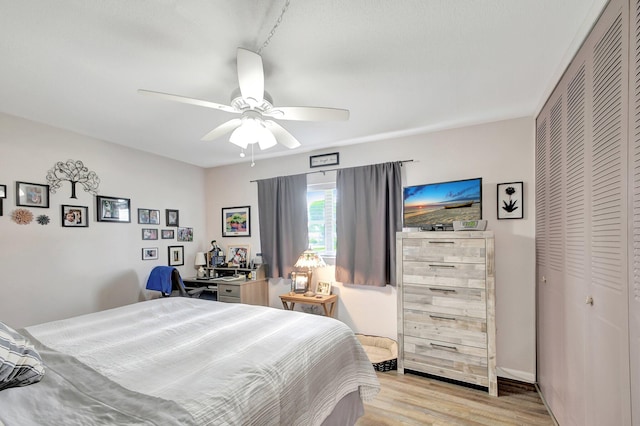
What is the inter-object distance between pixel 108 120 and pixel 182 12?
6.34 feet

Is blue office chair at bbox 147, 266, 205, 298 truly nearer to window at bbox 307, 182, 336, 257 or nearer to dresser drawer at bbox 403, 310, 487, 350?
window at bbox 307, 182, 336, 257

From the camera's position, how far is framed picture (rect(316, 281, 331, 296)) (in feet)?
12.2

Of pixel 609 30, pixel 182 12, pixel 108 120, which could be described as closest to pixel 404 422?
pixel 609 30

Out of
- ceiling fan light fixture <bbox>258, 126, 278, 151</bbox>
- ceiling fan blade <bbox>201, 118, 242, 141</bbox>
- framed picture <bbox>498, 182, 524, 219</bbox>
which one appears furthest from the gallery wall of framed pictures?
framed picture <bbox>498, 182, 524, 219</bbox>

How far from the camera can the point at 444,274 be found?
274 centimetres

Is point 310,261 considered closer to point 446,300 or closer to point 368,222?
point 368,222

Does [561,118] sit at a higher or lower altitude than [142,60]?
lower

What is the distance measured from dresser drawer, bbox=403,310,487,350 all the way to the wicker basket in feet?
1.23

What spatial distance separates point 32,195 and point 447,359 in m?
4.27

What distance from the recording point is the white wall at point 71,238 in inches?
105

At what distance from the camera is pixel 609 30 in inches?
53.4

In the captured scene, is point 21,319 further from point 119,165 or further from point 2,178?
point 119,165

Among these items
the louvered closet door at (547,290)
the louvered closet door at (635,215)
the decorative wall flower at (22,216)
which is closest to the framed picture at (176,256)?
the decorative wall flower at (22,216)

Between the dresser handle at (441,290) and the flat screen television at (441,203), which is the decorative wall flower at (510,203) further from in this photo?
the dresser handle at (441,290)
